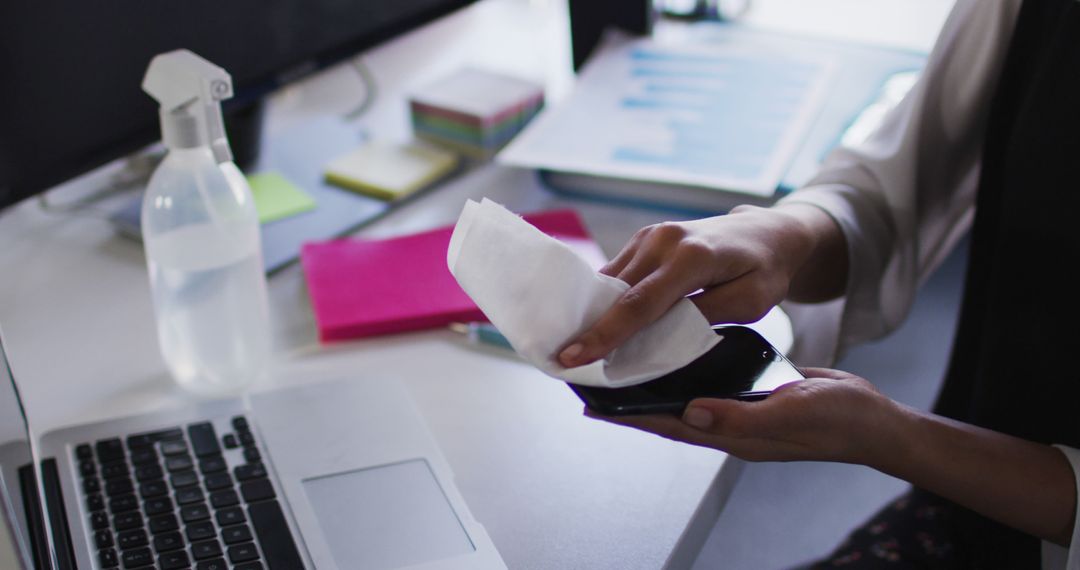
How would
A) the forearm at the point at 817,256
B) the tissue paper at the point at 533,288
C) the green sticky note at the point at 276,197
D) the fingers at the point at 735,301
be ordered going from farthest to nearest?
the green sticky note at the point at 276,197 < the forearm at the point at 817,256 < the fingers at the point at 735,301 < the tissue paper at the point at 533,288

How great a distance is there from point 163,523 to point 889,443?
1.39 ft

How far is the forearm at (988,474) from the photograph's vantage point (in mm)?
612

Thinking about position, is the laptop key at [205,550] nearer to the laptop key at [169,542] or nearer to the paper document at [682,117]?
the laptop key at [169,542]

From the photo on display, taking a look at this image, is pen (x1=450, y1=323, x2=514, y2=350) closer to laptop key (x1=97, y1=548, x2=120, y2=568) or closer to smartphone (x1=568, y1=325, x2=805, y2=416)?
Result: smartphone (x1=568, y1=325, x2=805, y2=416)

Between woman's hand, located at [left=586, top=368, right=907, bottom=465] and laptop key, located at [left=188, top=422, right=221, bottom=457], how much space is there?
0.79ft

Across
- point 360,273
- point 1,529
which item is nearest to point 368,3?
point 360,273

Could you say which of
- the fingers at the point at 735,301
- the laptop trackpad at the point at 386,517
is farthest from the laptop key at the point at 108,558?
the fingers at the point at 735,301

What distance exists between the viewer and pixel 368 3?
3.15 feet

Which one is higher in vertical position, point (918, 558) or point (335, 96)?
point (335, 96)

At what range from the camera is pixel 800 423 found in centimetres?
55

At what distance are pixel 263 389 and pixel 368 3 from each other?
0.44 metres

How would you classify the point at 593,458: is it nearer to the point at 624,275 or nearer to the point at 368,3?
the point at 624,275

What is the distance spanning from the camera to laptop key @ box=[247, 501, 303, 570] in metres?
0.53

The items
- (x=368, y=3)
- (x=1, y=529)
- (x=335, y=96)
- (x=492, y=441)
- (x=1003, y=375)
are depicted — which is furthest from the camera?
(x=335, y=96)
